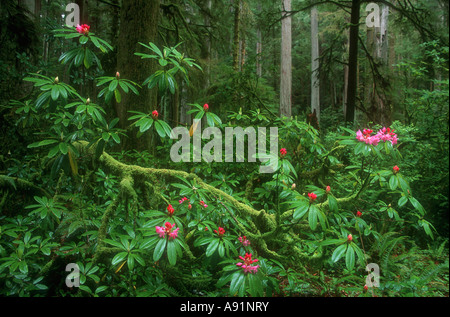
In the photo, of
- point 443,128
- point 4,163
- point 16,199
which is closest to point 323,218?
point 443,128

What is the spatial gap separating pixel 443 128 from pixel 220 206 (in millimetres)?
2684

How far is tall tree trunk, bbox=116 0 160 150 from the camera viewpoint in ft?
10.0

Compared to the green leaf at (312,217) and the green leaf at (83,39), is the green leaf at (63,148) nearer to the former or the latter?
the green leaf at (83,39)

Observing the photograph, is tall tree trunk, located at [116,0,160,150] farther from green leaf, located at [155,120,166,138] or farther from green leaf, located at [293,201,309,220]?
green leaf, located at [293,201,309,220]

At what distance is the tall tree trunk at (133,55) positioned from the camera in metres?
3.05

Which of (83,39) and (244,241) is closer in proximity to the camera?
(83,39)

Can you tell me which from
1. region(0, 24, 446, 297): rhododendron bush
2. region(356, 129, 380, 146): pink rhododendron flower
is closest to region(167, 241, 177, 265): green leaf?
region(0, 24, 446, 297): rhododendron bush

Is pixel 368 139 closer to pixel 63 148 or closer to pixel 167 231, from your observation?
pixel 167 231

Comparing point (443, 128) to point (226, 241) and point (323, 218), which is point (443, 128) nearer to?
point (323, 218)

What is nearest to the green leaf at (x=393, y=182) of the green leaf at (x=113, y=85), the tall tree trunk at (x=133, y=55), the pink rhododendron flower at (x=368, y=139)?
the pink rhododendron flower at (x=368, y=139)

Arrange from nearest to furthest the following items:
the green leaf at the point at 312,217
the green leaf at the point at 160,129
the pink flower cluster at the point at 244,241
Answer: the green leaf at the point at 312,217
the green leaf at the point at 160,129
the pink flower cluster at the point at 244,241

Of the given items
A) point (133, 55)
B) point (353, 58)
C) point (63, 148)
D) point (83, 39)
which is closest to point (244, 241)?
point (63, 148)

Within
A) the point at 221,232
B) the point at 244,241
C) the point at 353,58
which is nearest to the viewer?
the point at 221,232

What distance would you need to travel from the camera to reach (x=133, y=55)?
305cm
